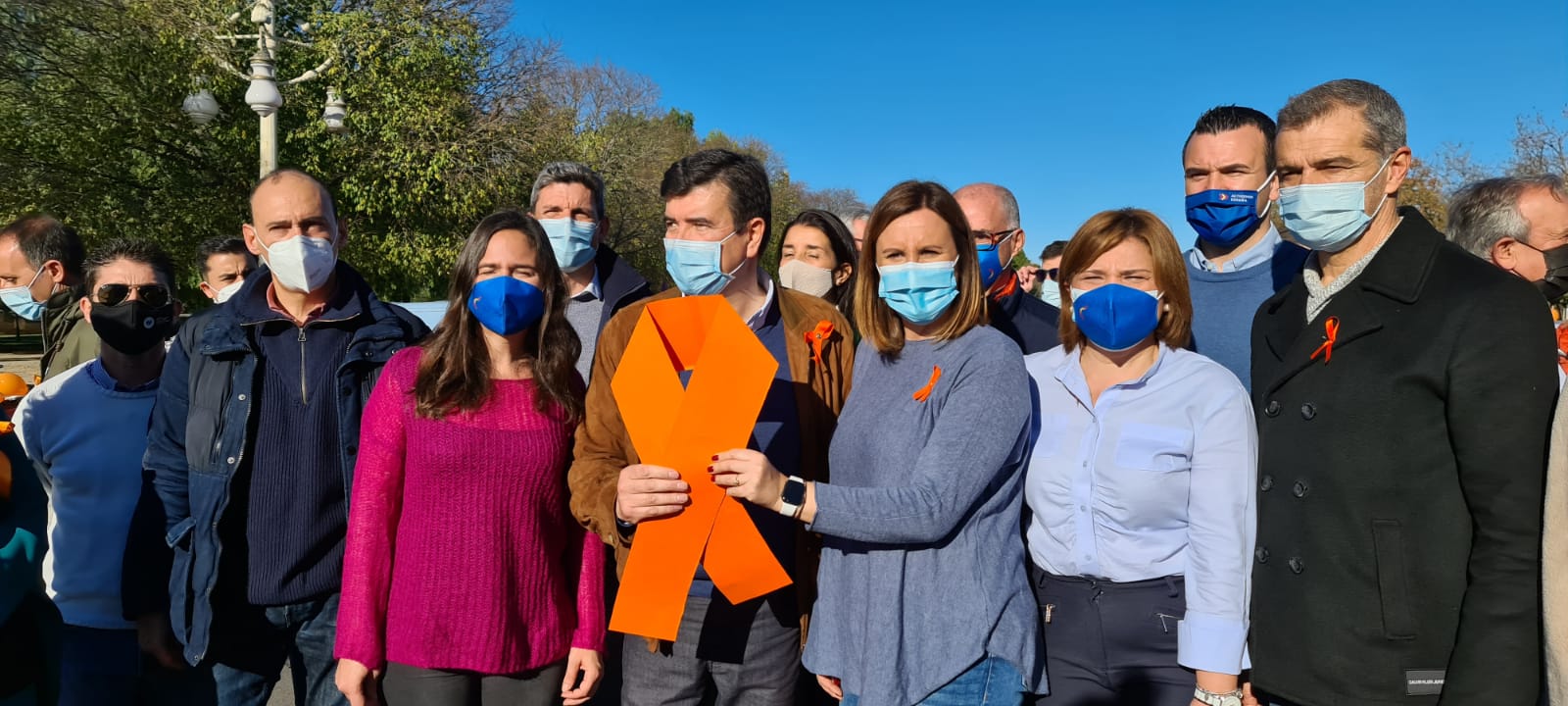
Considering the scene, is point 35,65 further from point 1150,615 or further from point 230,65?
point 1150,615

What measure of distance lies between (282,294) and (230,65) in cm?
1539

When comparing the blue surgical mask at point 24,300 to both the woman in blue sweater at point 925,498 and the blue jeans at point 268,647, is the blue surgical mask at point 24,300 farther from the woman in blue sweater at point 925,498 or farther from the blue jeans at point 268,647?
the woman in blue sweater at point 925,498

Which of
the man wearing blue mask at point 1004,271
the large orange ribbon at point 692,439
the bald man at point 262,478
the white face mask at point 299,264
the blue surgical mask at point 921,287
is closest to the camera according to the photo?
the large orange ribbon at point 692,439

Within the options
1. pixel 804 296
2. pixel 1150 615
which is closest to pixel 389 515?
pixel 804 296

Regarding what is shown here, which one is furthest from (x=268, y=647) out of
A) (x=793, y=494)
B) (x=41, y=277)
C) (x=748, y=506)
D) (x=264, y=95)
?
(x=264, y=95)

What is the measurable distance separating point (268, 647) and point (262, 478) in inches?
21.5

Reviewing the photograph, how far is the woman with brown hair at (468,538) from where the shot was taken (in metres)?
2.55

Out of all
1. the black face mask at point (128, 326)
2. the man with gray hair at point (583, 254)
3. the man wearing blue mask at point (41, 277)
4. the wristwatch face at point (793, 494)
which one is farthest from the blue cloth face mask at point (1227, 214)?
the man wearing blue mask at point (41, 277)

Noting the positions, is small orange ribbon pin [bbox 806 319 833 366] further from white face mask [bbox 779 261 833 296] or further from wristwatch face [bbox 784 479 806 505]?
white face mask [bbox 779 261 833 296]

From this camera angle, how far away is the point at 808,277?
15.9 ft

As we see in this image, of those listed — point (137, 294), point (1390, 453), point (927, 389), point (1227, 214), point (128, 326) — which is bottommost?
point (1390, 453)

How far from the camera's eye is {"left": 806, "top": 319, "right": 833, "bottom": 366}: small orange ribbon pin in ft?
8.83

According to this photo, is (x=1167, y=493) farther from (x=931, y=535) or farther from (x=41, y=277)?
(x=41, y=277)

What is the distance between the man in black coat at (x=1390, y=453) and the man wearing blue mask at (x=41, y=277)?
5.40 metres
